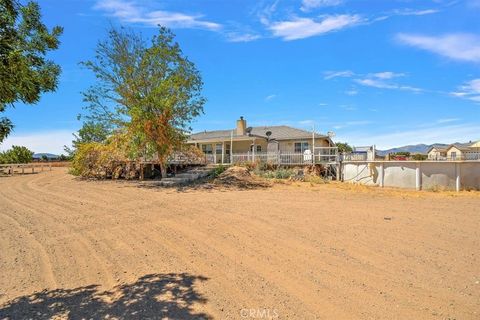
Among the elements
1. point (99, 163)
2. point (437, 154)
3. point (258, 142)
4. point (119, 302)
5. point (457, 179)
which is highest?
point (258, 142)

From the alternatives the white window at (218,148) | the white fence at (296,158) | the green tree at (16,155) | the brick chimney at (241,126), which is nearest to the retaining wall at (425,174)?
the white fence at (296,158)

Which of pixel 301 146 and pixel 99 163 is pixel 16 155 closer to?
pixel 99 163

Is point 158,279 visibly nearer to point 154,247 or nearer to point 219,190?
point 154,247

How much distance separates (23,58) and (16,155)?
33949 mm

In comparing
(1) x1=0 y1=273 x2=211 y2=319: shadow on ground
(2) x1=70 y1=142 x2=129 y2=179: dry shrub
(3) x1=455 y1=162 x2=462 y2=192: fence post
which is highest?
(2) x1=70 y1=142 x2=129 y2=179: dry shrub

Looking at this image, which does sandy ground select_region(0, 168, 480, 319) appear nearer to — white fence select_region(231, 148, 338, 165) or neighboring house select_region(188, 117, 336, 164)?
white fence select_region(231, 148, 338, 165)

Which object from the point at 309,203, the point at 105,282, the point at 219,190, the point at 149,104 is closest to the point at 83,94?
the point at 149,104

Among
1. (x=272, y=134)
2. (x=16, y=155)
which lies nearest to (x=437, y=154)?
(x=272, y=134)

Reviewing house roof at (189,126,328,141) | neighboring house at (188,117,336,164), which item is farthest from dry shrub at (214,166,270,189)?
house roof at (189,126,328,141)

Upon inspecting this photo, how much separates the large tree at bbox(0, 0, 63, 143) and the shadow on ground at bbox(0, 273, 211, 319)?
2.42 m

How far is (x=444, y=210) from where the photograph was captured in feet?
36.4

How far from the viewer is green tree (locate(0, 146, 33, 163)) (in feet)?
106

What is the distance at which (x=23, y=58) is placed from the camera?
4.29 metres

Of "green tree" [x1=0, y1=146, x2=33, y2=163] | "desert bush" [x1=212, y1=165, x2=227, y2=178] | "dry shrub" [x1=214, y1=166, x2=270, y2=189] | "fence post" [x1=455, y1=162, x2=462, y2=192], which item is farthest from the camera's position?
"green tree" [x1=0, y1=146, x2=33, y2=163]
